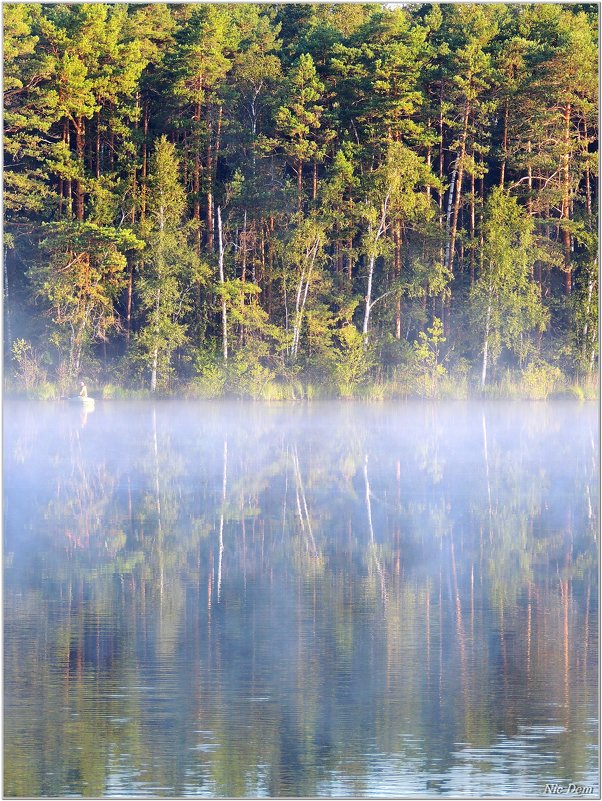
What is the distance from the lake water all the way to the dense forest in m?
19.7

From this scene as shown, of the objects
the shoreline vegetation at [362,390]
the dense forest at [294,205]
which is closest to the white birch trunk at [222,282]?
Result: the dense forest at [294,205]

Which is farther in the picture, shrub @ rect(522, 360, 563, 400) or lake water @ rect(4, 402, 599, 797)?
shrub @ rect(522, 360, 563, 400)

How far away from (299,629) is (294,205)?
1295 inches

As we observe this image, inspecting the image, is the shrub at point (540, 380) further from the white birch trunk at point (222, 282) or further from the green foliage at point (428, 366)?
the white birch trunk at point (222, 282)

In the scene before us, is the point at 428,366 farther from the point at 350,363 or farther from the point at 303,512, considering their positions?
the point at 303,512

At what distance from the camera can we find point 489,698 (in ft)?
27.0

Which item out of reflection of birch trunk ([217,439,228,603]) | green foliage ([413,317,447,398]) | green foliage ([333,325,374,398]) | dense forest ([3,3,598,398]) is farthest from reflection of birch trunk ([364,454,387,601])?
dense forest ([3,3,598,398])

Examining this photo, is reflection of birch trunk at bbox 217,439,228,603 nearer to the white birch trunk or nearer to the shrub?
the white birch trunk

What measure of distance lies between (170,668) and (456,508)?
7.98 metres

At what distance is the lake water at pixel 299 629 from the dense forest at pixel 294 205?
64.5 feet

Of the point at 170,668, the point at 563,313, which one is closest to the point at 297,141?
the point at 563,313

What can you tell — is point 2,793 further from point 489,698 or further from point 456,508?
point 456,508

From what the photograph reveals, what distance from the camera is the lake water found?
23.9 ft

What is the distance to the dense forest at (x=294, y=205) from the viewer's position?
39.6 metres
